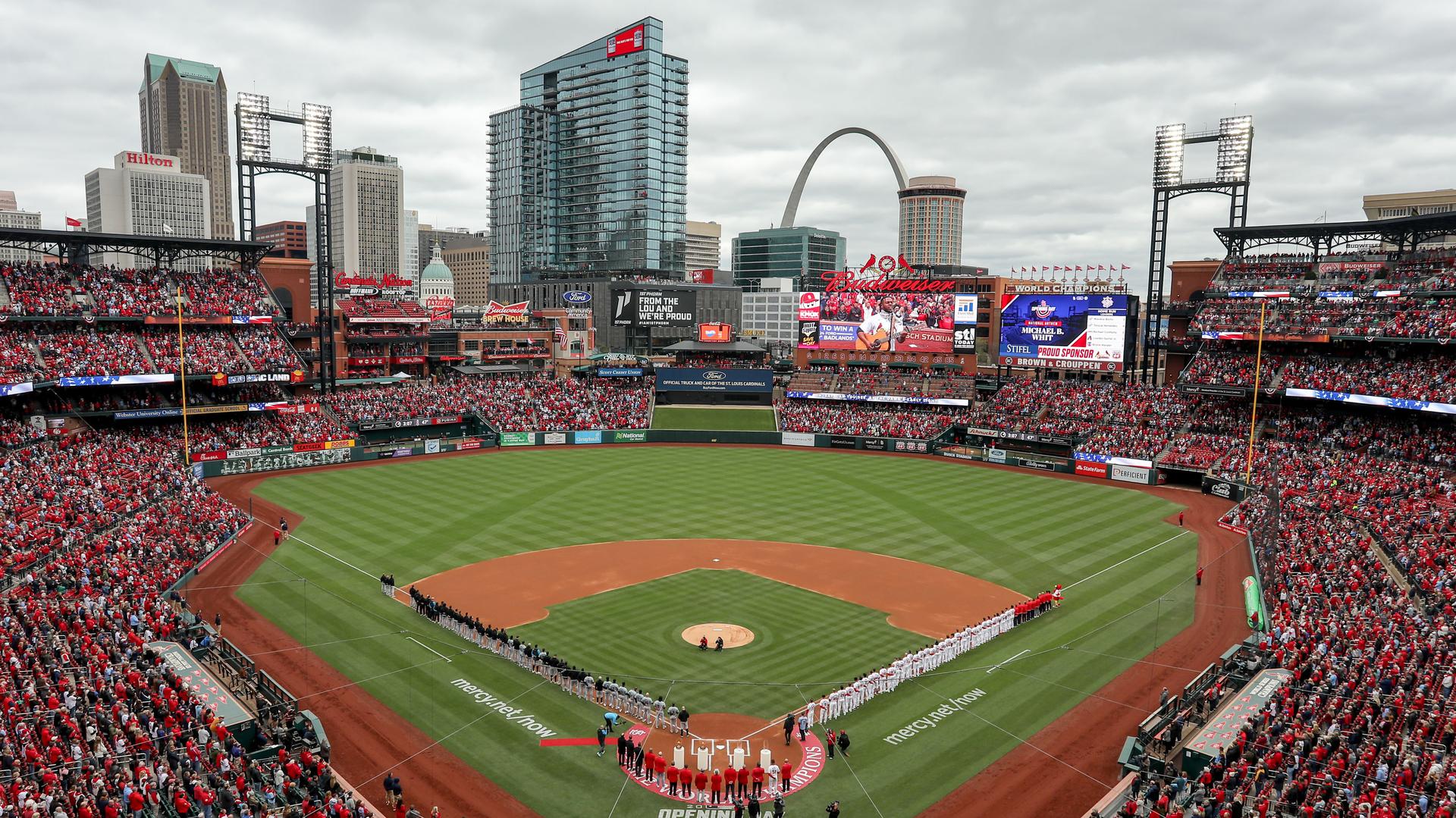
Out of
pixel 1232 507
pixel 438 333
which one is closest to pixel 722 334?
pixel 438 333

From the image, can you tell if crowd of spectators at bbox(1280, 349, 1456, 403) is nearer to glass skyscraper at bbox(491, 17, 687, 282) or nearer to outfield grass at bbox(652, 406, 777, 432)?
outfield grass at bbox(652, 406, 777, 432)

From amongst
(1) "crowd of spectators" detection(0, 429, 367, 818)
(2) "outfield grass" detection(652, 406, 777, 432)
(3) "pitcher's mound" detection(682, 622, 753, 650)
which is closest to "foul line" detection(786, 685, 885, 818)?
→ (3) "pitcher's mound" detection(682, 622, 753, 650)

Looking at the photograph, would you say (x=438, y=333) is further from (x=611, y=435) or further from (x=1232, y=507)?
(x=1232, y=507)

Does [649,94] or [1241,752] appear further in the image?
[649,94]

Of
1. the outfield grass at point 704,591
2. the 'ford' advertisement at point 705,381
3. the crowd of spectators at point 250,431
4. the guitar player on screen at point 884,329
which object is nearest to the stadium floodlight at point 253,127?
the crowd of spectators at point 250,431

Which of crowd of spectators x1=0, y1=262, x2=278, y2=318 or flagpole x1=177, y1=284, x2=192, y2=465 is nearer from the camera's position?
flagpole x1=177, y1=284, x2=192, y2=465

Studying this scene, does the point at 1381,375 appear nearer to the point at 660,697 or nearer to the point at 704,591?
the point at 704,591

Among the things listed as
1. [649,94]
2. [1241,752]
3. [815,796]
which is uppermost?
[649,94]
